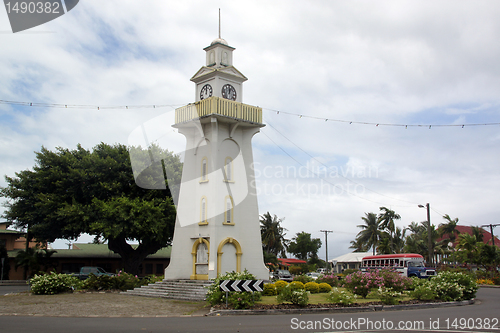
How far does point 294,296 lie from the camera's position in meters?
16.3

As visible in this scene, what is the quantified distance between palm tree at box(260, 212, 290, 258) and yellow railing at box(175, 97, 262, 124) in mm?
Answer: 43953

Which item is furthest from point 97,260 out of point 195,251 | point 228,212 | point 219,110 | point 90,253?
point 219,110

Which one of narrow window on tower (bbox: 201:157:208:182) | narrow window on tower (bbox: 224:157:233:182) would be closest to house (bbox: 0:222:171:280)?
narrow window on tower (bbox: 201:157:208:182)

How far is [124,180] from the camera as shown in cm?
3400

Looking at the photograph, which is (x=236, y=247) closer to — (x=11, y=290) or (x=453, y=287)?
(x=453, y=287)

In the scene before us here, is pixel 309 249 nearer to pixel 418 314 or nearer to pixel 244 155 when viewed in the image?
pixel 244 155

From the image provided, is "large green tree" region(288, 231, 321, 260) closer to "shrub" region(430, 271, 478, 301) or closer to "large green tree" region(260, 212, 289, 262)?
"large green tree" region(260, 212, 289, 262)

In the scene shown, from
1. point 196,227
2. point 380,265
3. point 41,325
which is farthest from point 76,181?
point 380,265

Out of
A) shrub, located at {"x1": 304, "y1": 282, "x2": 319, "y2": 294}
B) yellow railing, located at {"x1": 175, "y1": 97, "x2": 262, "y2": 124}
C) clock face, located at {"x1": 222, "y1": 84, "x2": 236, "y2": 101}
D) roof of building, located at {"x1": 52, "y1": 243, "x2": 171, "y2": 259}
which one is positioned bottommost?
shrub, located at {"x1": 304, "y1": 282, "x2": 319, "y2": 294}

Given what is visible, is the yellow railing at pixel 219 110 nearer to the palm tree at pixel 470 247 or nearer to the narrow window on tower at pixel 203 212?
the narrow window on tower at pixel 203 212

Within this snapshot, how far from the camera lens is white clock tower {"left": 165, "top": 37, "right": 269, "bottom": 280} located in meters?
24.3

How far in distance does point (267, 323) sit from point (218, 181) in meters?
13.0

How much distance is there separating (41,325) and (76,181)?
2368 centimetres

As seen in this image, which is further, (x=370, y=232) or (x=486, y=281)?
(x=370, y=232)
